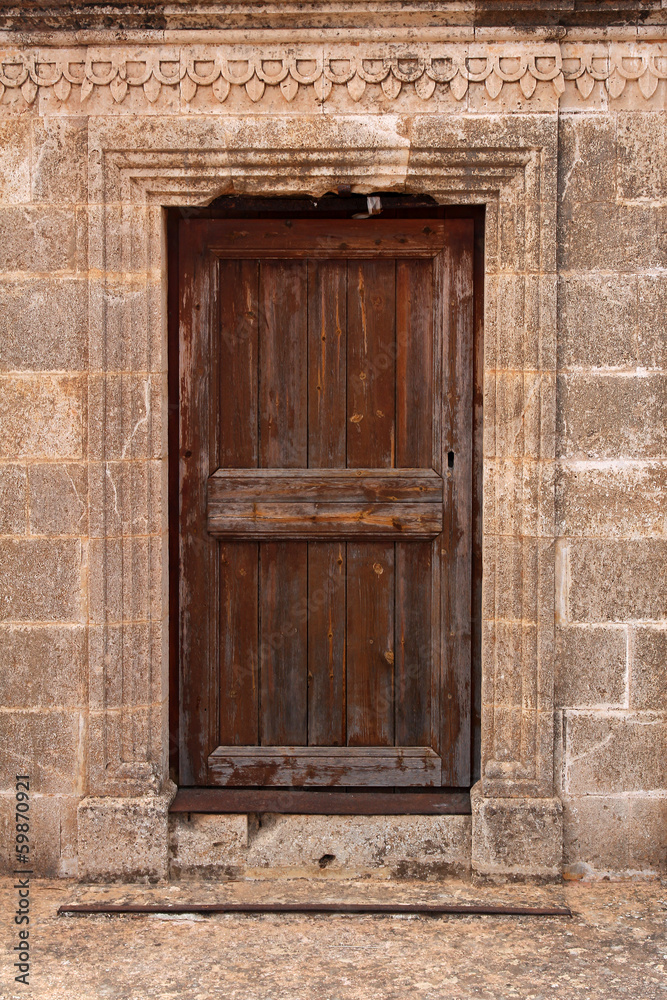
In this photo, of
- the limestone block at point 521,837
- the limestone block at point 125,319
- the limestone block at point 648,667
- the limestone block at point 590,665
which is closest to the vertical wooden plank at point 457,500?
the limestone block at point 521,837

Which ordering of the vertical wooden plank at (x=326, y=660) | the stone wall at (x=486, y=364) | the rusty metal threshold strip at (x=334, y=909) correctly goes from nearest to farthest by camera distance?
the rusty metal threshold strip at (x=334, y=909) < the stone wall at (x=486, y=364) < the vertical wooden plank at (x=326, y=660)

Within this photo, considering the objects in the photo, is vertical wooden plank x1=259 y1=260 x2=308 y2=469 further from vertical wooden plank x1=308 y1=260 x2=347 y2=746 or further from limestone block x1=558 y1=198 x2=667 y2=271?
limestone block x1=558 y1=198 x2=667 y2=271

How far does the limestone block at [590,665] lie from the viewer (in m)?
3.54

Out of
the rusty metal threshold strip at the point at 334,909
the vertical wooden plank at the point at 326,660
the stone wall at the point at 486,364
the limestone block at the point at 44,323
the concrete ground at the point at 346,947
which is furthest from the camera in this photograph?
the vertical wooden plank at the point at 326,660

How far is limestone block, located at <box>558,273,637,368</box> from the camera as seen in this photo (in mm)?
3480

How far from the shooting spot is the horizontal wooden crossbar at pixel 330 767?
372cm

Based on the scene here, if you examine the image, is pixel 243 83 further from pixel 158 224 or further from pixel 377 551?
pixel 377 551

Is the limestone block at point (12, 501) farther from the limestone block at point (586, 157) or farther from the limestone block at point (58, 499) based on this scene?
the limestone block at point (586, 157)

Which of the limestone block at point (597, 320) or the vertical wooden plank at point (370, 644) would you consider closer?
the limestone block at point (597, 320)

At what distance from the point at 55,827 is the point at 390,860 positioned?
1356mm

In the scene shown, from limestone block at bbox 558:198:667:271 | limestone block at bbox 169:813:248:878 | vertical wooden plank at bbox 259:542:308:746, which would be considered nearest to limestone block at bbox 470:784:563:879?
vertical wooden plank at bbox 259:542:308:746

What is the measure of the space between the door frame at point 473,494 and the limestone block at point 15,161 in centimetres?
57

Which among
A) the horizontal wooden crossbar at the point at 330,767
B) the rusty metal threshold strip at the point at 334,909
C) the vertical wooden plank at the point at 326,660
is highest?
the vertical wooden plank at the point at 326,660

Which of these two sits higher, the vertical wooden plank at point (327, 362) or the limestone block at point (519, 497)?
the vertical wooden plank at point (327, 362)
